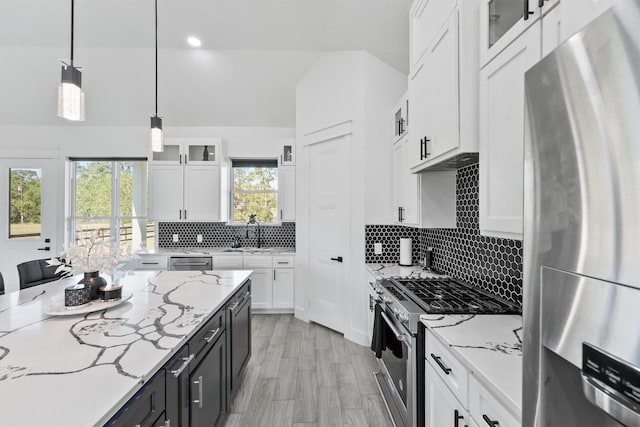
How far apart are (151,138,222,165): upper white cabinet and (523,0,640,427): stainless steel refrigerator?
14.2 feet

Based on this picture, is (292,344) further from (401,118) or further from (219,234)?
(401,118)

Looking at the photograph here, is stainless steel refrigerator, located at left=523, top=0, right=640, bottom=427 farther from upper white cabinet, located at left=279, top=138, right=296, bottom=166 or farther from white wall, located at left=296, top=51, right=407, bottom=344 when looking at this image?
upper white cabinet, located at left=279, top=138, right=296, bottom=166

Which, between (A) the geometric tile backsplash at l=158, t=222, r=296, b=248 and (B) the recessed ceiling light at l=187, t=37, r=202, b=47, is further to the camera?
(A) the geometric tile backsplash at l=158, t=222, r=296, b=248

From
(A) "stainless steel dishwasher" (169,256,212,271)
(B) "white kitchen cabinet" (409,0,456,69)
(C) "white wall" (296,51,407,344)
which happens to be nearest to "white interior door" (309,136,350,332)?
(C) "white wall" (296,51,407,344)

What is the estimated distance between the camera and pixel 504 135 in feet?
3.96

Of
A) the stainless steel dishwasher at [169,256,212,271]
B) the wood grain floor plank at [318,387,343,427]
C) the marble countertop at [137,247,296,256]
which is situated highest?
the marble countertop at [137,247,296,256]

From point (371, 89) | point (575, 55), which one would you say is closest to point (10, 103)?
point (371, 89)

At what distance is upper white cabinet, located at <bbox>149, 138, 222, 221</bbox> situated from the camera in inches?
168

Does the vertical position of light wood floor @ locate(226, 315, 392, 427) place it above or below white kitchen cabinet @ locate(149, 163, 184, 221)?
below

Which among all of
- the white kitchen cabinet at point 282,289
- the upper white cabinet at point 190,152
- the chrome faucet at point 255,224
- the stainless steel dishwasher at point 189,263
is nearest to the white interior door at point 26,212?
the upper white cabinet at point 190,152

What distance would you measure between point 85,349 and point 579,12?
6.06 feet

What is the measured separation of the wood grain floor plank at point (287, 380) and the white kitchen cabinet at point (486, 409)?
1607mm

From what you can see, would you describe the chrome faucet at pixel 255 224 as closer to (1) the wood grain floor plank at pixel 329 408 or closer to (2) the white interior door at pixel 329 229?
(2) the white interior door at pixel 329 229

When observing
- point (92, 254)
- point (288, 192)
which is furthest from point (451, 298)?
point (288, 192)
